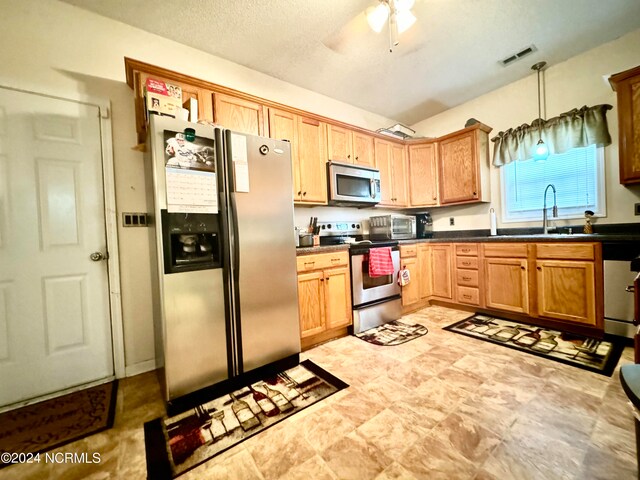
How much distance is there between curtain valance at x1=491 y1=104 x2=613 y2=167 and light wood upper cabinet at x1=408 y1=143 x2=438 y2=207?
751 millimetres

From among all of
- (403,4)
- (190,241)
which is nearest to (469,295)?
(403,4)

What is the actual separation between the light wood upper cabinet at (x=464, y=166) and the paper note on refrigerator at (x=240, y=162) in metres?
2.92

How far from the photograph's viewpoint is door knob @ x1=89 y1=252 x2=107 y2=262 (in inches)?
74.5

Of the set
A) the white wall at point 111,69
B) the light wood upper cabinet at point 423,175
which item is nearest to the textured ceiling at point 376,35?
the white wall at point 111,69

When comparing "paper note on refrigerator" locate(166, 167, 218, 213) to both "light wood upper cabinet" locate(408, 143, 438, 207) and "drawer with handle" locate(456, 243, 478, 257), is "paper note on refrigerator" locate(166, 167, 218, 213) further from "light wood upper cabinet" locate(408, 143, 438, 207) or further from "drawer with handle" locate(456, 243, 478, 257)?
"light wood upper cabinet" locate(408, 143, 438, 207)

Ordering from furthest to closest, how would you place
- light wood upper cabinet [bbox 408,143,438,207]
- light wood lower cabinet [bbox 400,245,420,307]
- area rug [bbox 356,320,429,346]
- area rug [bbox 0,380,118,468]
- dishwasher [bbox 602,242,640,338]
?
light wood upper cabinet [bbox 408,143,438,207]
light wood lower cabinet [bbox 400,245,420,307]
area rug [bbox 356,320,429,346]
dishwasher [bbox 602,242,640,338]
area rug [bbox 0,380,118,468]

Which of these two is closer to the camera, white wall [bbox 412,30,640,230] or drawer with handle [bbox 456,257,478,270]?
white wall [bbox 412,30,640,230]

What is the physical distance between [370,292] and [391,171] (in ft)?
6.02

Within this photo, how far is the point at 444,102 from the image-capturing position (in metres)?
3.50

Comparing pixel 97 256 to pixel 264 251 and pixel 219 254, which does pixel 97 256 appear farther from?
pixel 264 251

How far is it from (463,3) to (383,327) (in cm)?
298

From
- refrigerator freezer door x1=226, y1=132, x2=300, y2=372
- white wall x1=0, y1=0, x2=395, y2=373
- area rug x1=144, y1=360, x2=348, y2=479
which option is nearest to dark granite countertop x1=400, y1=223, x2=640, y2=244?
refrigerator freezer door x1=226, y1=132, x2=300, y2=372

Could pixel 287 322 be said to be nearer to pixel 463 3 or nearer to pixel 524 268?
pixel 524 268

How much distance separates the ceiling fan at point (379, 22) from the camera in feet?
5.69
